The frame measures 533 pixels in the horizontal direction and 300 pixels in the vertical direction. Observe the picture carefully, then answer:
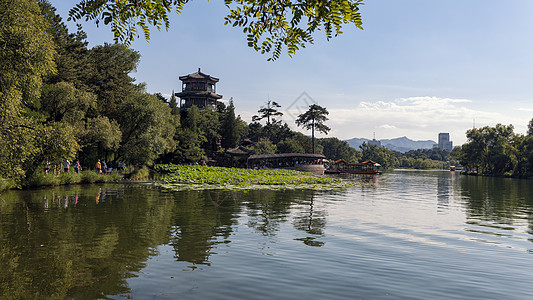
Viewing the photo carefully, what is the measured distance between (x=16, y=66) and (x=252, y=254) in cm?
1187

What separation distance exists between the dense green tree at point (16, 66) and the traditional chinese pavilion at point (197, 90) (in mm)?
57584

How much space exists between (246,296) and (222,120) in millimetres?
60763

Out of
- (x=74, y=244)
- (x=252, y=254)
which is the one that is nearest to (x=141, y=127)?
(x=74, y=244)

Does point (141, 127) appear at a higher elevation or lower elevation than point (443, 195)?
higher

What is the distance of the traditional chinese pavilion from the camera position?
235 feet

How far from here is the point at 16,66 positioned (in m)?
13.2

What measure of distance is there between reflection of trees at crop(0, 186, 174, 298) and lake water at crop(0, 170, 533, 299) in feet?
0.09

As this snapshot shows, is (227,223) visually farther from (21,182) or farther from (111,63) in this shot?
(111,63)

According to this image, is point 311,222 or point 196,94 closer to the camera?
point 311,222

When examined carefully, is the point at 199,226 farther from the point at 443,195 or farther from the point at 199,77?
the point at 199,77

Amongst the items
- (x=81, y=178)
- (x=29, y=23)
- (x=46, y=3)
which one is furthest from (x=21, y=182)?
(x=46, y=3)

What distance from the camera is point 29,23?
1335 cm

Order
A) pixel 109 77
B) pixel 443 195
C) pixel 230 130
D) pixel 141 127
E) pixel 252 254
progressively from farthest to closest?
pixel 230 130
pixel 141 127
pixel 109 77
pixel 443 195
pixel 252 254

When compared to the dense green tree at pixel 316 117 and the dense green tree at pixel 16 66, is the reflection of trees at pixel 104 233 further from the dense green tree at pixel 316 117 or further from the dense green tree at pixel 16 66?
the dense green tree at pixel 316 117
